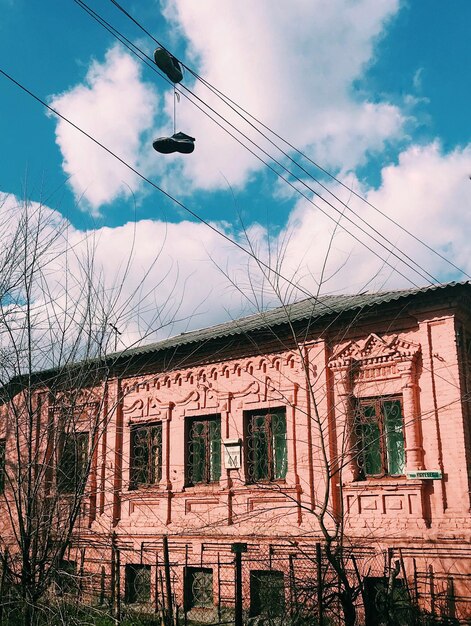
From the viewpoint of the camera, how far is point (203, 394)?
12.9 m

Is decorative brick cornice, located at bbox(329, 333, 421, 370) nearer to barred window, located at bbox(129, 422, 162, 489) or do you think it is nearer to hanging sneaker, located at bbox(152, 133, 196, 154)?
barred window, located at bbox(129, 422, 162, 489)

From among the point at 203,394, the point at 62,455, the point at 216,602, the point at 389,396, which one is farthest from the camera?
the point at 203,394

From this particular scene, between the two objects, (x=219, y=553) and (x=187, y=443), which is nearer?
(x=219, y=553)

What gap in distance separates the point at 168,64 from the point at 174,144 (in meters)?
0.76

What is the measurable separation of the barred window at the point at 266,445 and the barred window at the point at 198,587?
6.22 feet

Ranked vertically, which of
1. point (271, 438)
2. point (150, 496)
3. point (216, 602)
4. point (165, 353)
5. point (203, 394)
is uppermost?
point (165, 353)

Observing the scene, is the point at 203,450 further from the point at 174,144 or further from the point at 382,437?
Result: the point at 174,144

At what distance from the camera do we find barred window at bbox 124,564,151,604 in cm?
1272

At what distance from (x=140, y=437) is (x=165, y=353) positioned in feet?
6.18

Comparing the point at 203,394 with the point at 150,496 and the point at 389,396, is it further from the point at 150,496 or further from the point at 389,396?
the point at 389,396

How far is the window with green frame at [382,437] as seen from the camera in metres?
10.5

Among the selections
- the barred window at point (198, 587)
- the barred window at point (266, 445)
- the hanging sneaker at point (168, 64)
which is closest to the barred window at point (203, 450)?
the barred window at point (266, 445)

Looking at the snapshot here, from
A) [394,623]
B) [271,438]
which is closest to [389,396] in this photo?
[271,438]

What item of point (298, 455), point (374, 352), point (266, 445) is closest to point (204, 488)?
point (266, 445)
